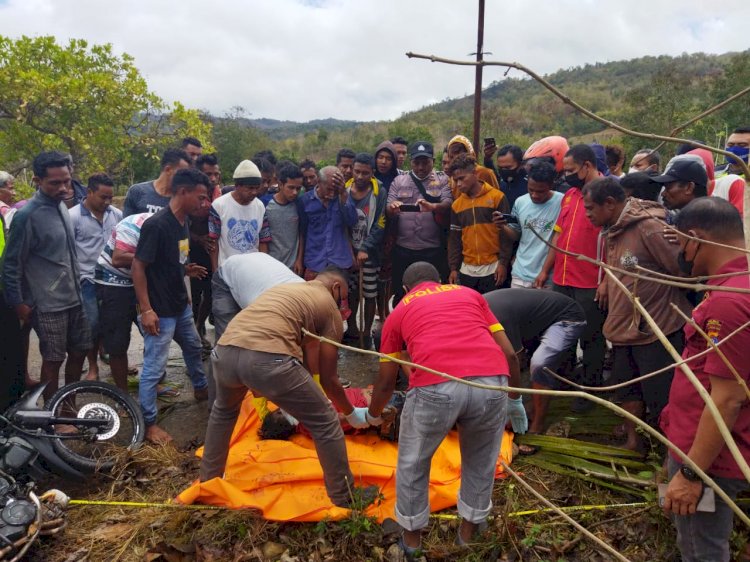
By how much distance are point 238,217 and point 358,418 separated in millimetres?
2342

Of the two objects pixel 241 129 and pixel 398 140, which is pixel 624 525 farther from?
pixel 241 129

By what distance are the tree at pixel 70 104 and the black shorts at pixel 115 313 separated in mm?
9509

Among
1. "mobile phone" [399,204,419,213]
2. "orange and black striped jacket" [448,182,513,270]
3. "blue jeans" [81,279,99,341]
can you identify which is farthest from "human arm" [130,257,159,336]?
"orange and black striped jacket" [448,182,513,270]

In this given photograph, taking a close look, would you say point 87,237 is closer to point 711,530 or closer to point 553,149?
point 553,149

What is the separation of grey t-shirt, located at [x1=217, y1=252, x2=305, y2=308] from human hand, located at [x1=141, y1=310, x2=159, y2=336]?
58 centimetres

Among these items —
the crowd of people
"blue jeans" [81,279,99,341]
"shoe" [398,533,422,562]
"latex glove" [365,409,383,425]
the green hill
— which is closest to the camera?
the crowd of people

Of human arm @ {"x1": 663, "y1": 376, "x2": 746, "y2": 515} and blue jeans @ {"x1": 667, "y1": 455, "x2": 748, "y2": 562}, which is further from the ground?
human arm @ {"x1": 663, "y1": 376, "x2": 746, "y2": 515}

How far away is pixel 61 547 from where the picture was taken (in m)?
2.79

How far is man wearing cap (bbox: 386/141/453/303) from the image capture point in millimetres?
5195

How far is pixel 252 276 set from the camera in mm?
3521

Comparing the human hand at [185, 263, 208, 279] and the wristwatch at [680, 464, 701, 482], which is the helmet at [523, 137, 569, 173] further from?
the wristwatch at [680, 464, 701, 482]

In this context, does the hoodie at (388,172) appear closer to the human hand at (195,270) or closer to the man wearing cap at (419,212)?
the man wearing cap at (419,212)

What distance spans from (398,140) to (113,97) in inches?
349

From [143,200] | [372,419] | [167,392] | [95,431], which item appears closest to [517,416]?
[372,419]
